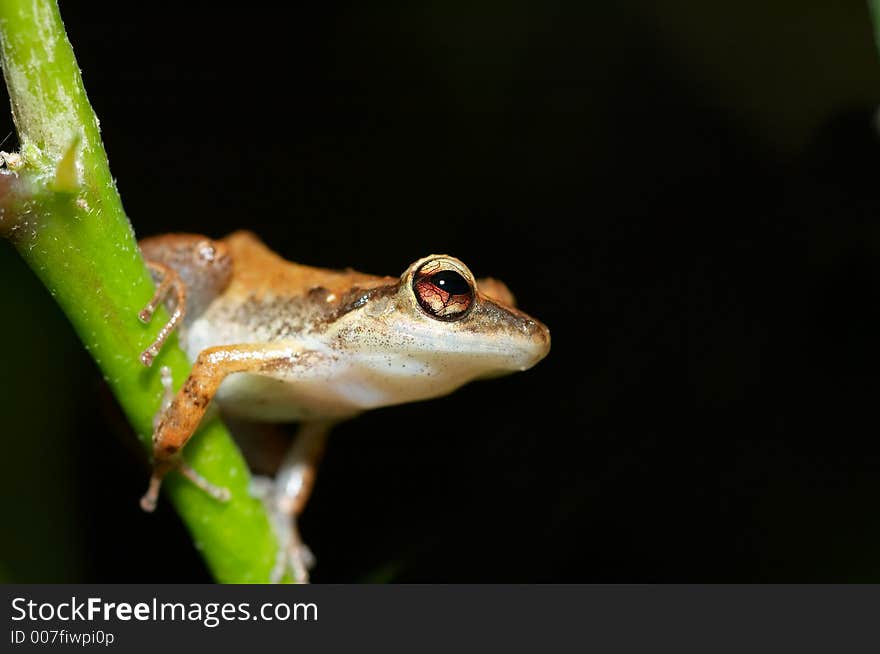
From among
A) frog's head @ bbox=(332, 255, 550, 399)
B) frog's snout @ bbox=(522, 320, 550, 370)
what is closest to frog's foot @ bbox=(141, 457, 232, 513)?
frog's head @ bbox=(332, 255, 550, 399)

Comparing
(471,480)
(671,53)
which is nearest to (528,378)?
(471,480)

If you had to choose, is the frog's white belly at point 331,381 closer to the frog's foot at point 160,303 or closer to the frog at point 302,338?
the frog at point 302,338

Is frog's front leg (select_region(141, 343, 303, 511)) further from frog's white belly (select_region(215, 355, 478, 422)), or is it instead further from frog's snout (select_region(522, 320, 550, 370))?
frog's snout (select_region(522, 320, 550, 370))

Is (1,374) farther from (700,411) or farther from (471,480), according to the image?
(700,411)

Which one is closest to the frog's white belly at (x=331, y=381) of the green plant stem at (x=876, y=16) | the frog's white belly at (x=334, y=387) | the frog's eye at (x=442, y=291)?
the frog's white belly at (x=334, y=387)

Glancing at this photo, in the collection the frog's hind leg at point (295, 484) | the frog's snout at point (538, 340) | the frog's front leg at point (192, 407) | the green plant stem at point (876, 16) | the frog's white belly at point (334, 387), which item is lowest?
the frog's hind leg at point (295, 484)

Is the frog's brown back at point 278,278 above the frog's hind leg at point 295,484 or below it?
above
